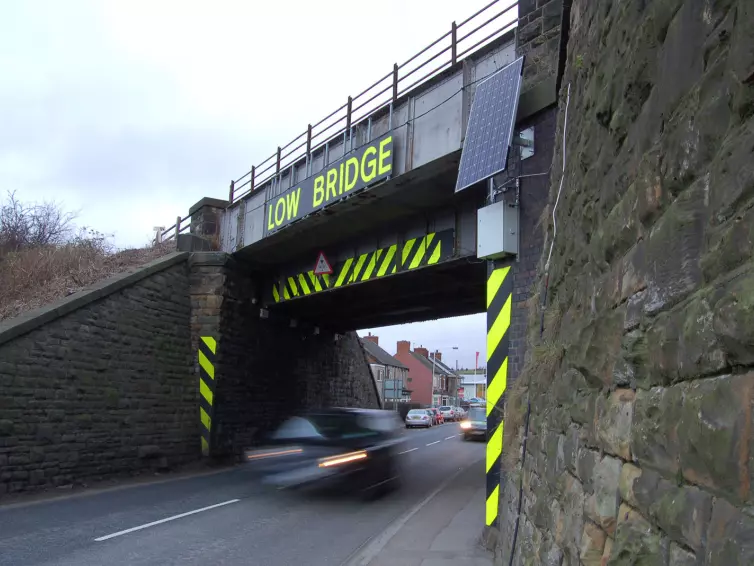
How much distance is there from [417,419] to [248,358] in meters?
26.5

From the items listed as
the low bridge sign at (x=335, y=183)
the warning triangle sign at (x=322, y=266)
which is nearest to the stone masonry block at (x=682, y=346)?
the low bridge sign at (x=335, y=183)

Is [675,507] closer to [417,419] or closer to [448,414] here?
[417,419]

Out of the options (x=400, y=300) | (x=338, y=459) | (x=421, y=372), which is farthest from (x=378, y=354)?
(x=338, y=459)

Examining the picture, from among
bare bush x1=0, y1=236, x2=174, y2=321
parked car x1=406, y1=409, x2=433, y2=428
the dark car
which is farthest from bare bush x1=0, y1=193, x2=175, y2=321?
parked car x1=406, y1=409, x2=433, y2=428

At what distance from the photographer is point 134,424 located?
14.4m

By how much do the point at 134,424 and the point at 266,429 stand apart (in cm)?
493

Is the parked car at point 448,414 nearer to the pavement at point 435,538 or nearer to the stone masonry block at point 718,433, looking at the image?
the pavement at point 435,538

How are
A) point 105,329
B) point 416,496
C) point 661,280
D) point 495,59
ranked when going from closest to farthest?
1. point 661,280
2. point 495,59
3. point 416,496
4. point 105,329

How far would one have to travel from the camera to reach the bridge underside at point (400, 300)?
14141mm

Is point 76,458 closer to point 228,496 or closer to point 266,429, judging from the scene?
point 228,496

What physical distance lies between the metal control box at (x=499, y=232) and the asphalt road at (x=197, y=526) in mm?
4587

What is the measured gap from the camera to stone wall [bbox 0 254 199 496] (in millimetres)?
11789

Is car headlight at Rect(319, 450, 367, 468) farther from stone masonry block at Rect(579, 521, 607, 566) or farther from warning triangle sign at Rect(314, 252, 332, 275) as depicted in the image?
stone masonry block at Rect(579, 521, 607, 566)

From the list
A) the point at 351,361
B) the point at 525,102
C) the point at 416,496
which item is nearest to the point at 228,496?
the point at 416,496
